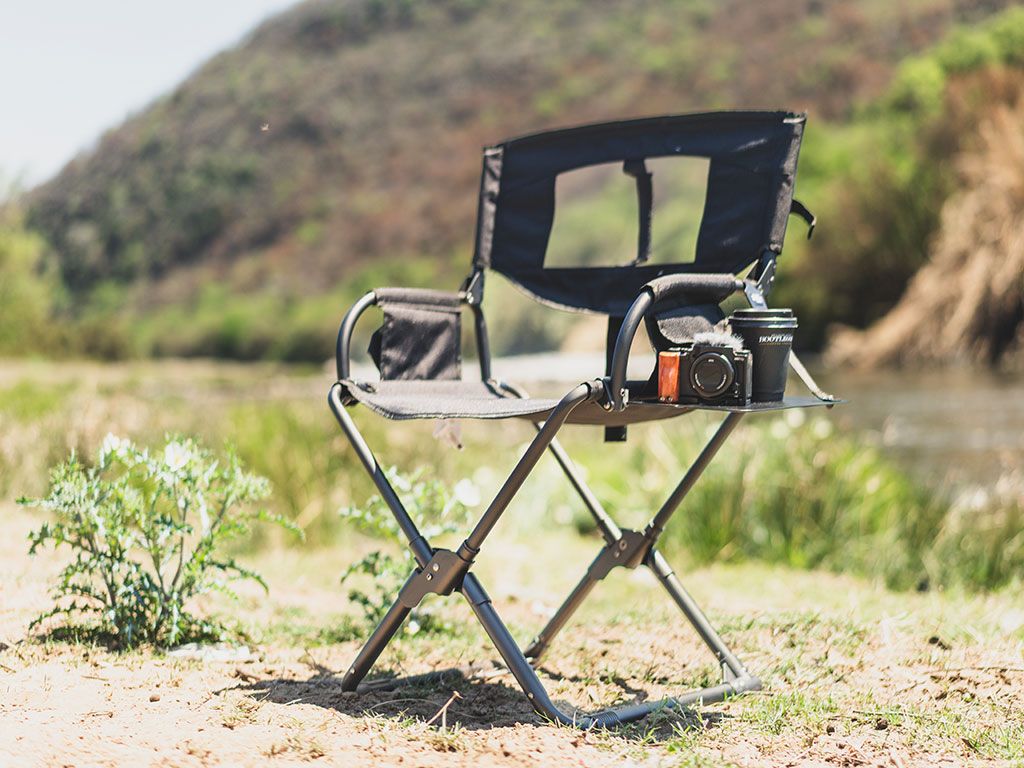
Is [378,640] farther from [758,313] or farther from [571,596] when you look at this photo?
[758,313]

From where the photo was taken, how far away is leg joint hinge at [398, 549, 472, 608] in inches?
81.7

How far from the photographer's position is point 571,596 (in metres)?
2.41

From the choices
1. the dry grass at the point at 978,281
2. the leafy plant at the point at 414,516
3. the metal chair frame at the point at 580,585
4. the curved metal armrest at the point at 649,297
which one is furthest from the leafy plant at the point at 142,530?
the dry grass at the point at 978,281

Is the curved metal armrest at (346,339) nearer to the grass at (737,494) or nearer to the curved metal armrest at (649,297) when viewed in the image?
the curved metal armrest at (649,297)

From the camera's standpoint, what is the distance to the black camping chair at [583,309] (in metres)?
2.01

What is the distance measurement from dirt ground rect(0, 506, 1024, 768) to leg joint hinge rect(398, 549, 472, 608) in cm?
22

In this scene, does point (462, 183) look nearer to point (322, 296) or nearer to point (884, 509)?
point (322, 296)

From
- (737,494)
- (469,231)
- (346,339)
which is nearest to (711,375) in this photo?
(346,339)

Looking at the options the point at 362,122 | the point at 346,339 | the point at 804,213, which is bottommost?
the point at 346,339

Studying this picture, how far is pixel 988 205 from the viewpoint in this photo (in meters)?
11.6

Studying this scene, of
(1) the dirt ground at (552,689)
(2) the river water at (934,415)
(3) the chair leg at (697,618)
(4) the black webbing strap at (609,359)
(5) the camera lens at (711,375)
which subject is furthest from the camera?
(2) the river water at (934,415)

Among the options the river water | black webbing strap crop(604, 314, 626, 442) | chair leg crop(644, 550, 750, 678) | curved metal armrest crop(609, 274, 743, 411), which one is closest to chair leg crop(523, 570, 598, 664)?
chair leg crop(644, 550, 750, 678)

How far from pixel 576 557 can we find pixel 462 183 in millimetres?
45893

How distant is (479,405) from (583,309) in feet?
2.04
